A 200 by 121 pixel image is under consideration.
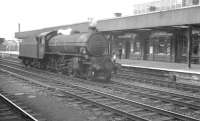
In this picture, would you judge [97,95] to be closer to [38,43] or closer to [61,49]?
[61,49]

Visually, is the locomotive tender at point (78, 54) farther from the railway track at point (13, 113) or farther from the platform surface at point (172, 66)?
the railway track at point (13, 113)

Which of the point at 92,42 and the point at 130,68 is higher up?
the point at 92,42

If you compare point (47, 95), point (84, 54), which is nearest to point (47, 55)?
point (84, 54)

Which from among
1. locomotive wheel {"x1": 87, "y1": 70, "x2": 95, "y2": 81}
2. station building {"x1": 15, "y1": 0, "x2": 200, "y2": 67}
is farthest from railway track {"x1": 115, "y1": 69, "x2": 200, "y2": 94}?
station building {"x1": 15, "y1": 0, "x2": 200, "y2": 67}

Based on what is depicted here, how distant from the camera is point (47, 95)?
1022 centimetres

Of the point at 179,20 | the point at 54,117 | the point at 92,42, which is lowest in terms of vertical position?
the point at 54,117

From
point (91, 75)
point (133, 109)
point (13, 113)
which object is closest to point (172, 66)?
point (91, 75)

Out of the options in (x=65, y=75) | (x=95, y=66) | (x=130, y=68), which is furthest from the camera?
(x=130, y=68)

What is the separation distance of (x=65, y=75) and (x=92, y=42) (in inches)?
128

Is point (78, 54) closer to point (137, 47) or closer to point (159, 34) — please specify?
point (159, 34)

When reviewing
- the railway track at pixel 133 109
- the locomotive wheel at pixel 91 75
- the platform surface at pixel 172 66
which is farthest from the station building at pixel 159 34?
the railway track at pixel 133 109

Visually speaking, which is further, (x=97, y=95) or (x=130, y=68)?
(x=130, y=68)

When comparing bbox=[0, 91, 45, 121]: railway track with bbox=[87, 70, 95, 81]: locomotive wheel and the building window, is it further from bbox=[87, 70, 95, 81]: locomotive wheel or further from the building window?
the building window

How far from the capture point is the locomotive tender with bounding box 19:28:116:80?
47.3ft
